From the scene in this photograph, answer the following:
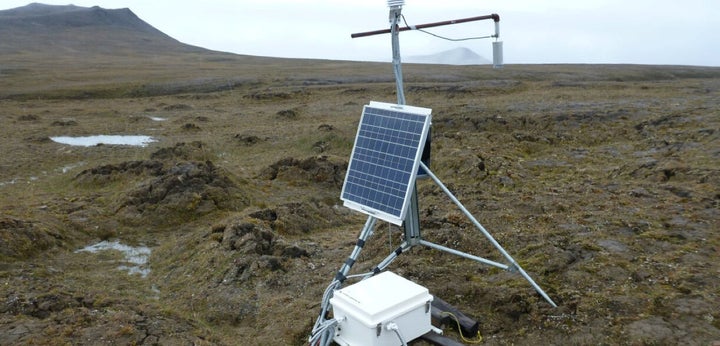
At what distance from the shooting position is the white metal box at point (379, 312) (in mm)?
7438

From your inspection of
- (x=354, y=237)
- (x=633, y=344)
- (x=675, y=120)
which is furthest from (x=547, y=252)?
(x=675, y=120)

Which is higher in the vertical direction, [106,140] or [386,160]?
[386,160]

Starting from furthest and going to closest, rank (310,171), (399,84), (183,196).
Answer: (310,171) → (183,196) → (399,84)

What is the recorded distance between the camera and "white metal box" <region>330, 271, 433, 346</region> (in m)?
7.44

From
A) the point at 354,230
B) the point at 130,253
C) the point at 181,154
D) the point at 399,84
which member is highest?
the point at 399,84

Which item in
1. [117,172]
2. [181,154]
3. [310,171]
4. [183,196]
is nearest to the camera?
[183,196]

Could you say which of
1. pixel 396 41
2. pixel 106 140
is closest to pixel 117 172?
pixel 106 140

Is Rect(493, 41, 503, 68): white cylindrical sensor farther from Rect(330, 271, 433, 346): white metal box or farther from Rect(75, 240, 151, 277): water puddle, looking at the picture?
Rect(75, 240, 151, 277): water puddle

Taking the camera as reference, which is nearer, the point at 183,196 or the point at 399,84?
the point at 399,84

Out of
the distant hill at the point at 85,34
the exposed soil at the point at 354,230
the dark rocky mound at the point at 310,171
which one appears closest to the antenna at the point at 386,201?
the exposed soil at the point at 354,230

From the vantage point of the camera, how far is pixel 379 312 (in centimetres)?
739

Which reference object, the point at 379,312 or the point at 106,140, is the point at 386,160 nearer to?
the point at 379,312

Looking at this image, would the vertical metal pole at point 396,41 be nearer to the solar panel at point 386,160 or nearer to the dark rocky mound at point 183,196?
the solar panel at point 386,160

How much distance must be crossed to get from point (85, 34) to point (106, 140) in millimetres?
140986
